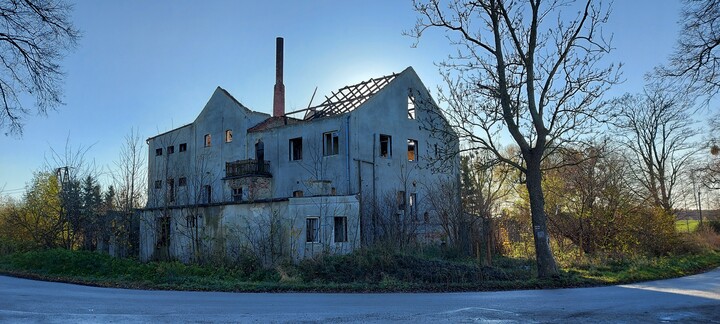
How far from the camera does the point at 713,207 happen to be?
169 ft

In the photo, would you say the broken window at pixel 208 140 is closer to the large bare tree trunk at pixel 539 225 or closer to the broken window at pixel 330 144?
the broken window at pixel 330 144

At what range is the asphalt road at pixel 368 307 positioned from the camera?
902 cm

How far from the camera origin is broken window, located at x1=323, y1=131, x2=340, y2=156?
107 feet

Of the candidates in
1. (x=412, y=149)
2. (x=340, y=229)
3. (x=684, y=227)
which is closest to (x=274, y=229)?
(x=340, y=229)

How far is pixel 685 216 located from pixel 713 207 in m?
13.4

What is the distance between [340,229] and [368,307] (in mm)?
14724

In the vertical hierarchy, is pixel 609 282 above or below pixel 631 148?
below

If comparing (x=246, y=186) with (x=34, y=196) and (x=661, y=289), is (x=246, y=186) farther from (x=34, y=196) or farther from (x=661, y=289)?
(x=661, y=289)

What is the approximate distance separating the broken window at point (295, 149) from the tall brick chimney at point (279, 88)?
6243mm

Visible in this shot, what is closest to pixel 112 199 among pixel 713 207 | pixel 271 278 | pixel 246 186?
pixel 246 186

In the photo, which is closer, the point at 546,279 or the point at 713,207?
the point at 546,279

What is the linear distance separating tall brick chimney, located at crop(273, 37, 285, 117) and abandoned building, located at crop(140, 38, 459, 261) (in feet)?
0.27

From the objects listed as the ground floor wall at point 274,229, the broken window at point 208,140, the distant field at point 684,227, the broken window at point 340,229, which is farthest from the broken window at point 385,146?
the distant field at point 684,227

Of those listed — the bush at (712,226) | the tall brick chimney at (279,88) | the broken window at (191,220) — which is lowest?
the bush at (712,226)
